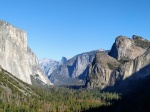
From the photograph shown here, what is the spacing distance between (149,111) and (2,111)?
81686 millimetres

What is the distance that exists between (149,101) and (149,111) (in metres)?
18.6

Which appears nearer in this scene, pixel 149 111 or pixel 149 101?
pixel 149 111

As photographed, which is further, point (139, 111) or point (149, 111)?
point (139, 111)

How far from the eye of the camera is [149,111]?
6969 inches

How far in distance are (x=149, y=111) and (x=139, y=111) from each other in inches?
515

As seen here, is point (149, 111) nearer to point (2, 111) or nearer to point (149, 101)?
point (149, 101)

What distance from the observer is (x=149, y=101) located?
195 metres

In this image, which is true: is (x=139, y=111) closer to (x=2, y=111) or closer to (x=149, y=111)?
(x=149, y=111)

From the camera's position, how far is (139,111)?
189625 millimetres

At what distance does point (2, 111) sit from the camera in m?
199

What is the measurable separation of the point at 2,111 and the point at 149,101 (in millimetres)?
82798

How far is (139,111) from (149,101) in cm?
969

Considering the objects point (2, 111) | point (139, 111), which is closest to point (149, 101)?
point (139, 111)
